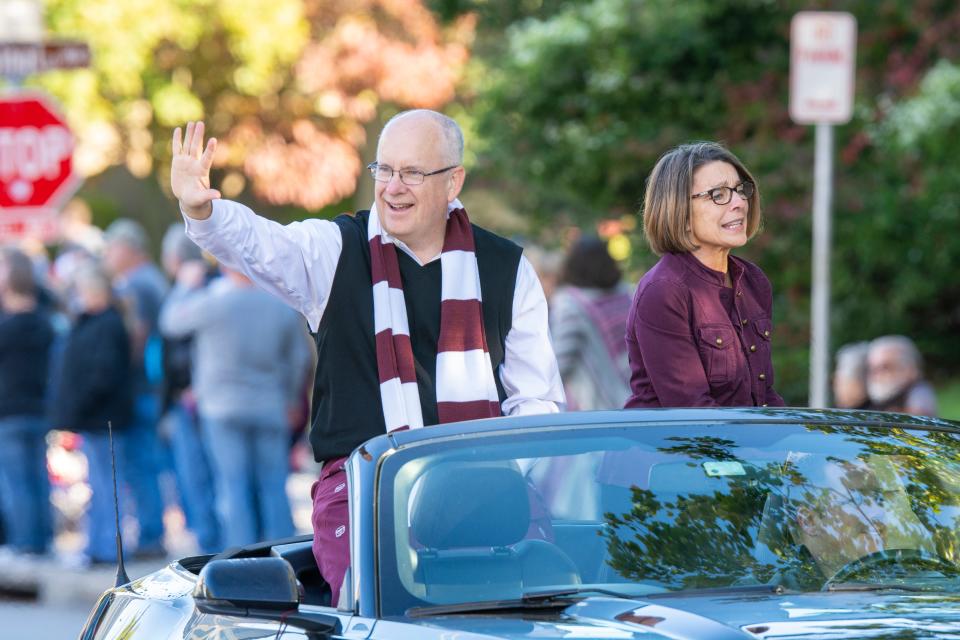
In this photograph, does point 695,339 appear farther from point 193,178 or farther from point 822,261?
point 822,261

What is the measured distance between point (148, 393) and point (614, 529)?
29.5ft

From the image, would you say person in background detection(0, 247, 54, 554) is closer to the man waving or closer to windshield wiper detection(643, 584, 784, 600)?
the man waving

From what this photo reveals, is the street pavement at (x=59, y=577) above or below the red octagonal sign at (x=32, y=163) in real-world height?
below

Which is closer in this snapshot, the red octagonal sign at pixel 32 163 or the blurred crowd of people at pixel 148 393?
the blurred crowd of people at pixel 148 393

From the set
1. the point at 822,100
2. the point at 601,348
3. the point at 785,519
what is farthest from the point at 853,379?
the point at 785,519

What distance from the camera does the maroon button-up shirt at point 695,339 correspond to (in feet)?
17.9

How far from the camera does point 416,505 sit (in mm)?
4348

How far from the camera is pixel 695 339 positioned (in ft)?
18.1

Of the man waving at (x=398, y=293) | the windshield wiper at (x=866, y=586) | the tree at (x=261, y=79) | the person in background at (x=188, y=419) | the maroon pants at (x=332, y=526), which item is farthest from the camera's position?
the tree at (x=261, y=79)

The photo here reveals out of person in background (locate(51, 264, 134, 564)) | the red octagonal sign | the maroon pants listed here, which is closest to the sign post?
the maroon pants

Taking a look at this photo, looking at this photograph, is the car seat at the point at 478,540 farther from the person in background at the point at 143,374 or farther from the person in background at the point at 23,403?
the person in background at the point at 23,403

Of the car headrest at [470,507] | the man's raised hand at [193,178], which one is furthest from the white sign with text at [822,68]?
the car headrest at [470,507]

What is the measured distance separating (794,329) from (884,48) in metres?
2.12

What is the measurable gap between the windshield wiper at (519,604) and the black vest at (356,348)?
Answer: 125 cm
